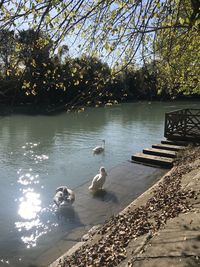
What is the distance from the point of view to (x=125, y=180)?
14.0 metres

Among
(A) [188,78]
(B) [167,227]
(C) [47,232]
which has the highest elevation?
(A) [188,78]

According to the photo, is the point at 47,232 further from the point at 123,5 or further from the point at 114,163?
the point at 114,163

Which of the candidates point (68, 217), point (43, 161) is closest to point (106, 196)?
point (68, 217)

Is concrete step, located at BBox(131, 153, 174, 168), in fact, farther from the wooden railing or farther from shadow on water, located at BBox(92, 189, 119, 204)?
shadow on water, located at BBox(92, 189, 119, 204)

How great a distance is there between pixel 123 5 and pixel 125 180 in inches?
365

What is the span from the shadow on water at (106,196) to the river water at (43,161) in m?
1.57

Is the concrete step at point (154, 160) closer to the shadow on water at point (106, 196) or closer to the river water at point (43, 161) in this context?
the river water at point (43, 161)

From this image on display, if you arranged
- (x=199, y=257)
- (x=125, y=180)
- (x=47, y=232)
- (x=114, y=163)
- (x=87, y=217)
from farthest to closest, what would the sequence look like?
1. (x=114, y=163)
2. (x=125, y=180)
3. (x=87, y=217)
4. (x=47, y=232)
5. (x=199, y=257)

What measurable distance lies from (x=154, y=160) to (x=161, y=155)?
773 mm

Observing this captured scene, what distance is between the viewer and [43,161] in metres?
18.4

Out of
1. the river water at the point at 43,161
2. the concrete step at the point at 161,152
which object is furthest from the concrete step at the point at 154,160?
the river water at the point at 43,161

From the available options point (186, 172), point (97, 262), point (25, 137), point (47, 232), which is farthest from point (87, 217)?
point (25, 137)

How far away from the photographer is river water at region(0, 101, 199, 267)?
9.65 meters

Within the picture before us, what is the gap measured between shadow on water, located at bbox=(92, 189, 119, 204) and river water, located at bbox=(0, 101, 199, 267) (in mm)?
1568
